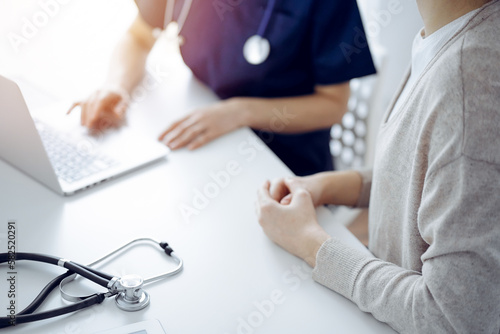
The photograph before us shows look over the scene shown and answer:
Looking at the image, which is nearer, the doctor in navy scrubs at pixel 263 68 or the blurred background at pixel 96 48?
the doctor in navy scrubs at pixel 263 68

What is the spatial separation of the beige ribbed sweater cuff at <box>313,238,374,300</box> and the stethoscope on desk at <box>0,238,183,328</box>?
20cm

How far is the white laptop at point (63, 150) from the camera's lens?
0.82m

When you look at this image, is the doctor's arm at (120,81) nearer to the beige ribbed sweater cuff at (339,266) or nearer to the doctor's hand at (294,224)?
the doctor's hand at (294,224)

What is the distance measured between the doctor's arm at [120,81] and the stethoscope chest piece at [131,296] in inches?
18.6

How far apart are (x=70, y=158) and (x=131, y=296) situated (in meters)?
0.39

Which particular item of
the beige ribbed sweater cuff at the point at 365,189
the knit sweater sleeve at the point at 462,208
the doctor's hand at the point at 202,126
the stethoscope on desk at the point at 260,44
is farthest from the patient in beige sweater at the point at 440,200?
the stethoscope on desk at the point at 260,44

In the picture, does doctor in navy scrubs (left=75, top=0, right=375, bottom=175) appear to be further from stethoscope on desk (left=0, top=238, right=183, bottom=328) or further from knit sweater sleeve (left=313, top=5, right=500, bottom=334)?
knit sweater sleeve (left=313, top=5, right=500, bottom=334)

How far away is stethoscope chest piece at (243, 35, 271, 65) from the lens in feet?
3.80

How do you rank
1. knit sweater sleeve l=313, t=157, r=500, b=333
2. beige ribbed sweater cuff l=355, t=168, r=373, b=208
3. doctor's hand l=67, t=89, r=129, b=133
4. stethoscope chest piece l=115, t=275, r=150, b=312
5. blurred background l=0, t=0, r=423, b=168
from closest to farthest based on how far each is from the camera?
knit sweater sleeve l=313, t=157, r=500, b=333, stethoscope chest piece l=115, t=275, r=150, b=312, beige ribbed sweater cuff l=355, t=168, r=373, b=208, doctor's hand l=67, t=89, r=129, b=133, blurred background l=0, t=0, r=423, b=168

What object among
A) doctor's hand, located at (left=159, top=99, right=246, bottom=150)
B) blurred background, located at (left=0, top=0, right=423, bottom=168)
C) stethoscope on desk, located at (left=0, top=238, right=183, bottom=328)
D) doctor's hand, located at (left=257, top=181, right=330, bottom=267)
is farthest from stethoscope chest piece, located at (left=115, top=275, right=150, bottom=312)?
blurred background, located at (left=0, top=0, right=423, bottom=168)

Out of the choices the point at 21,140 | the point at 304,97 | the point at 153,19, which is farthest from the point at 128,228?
the point at 153,19

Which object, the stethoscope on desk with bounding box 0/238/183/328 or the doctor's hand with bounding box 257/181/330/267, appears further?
the doctor's hand with bounding box 257/181/330/267

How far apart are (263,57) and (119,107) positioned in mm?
336

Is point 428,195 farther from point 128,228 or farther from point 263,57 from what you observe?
point 263,57
